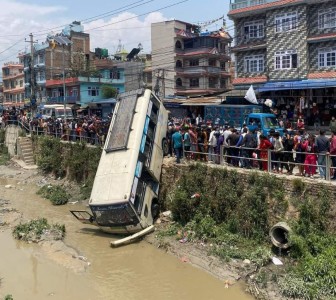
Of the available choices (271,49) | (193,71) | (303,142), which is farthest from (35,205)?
(193,71)

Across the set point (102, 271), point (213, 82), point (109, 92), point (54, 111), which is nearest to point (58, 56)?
point (109, 92)

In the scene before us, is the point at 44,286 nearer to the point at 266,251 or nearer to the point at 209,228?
the point at 209,228

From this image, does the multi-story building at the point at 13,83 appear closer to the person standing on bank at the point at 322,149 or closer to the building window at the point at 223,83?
the building window at the point at 223,83

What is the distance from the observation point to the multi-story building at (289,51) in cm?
2544

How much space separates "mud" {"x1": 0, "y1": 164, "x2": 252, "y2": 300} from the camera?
1137 cm

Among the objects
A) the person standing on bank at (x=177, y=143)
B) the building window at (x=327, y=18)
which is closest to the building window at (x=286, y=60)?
the building window at (x=327, y=18)

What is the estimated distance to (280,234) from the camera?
482 inches

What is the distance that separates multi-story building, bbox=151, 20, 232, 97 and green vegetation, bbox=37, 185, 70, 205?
2656cm

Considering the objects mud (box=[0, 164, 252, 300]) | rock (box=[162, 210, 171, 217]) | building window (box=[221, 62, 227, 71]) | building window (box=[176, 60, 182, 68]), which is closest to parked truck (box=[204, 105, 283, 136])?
rock (box=[162, 210, 171, 217])

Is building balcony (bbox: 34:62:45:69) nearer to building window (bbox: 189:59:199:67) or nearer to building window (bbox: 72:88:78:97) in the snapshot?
building window (bbox: 72:88:78:97)

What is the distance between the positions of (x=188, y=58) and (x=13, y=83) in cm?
3749

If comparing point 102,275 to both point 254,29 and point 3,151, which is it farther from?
point 3,151

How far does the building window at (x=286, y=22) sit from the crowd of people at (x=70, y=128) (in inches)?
531

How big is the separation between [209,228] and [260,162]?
294 centimetres
